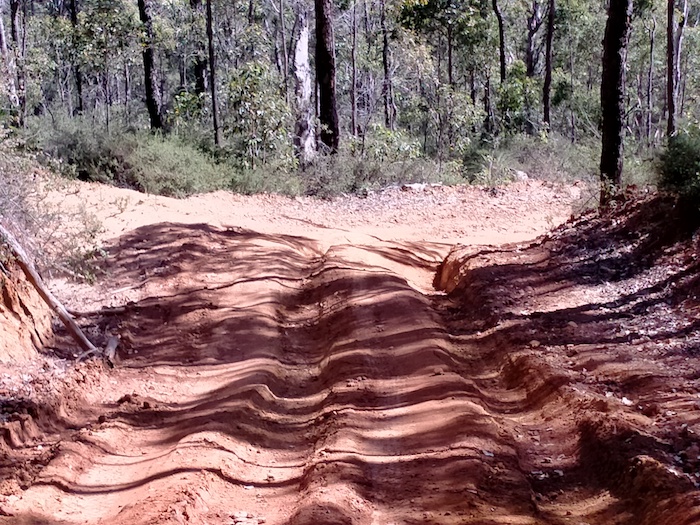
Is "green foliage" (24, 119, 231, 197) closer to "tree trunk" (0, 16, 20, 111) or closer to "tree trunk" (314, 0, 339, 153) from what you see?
"tree trunk" (0, 16, 20, 111)

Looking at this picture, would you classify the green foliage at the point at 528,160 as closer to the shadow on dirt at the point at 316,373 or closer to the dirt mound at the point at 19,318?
the shadow on dirt at the point at 316,373

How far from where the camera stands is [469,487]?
471 cm

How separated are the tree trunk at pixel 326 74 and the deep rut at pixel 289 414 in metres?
10.6

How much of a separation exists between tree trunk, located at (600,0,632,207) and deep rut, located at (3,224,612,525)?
4.76m

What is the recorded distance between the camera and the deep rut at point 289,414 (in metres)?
4.73

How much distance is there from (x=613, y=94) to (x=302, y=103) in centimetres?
964

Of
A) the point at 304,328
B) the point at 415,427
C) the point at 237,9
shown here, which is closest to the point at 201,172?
the point at 304,328

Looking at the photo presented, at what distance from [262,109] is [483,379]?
44.6 ft

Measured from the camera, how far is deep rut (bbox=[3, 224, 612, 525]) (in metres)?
4.73

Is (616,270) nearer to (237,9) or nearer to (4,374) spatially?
(4,374)

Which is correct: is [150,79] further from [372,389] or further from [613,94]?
[372,389]

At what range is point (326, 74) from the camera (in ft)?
67.9

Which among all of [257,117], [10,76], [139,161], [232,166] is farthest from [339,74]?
[10,76]

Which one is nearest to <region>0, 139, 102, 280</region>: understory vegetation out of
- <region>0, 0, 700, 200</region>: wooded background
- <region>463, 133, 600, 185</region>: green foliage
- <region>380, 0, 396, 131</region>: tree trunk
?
<region>0, 0, 700, 200</region>: wooded background
